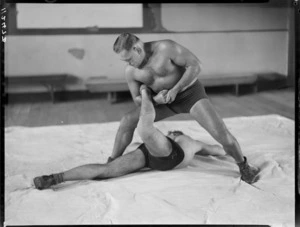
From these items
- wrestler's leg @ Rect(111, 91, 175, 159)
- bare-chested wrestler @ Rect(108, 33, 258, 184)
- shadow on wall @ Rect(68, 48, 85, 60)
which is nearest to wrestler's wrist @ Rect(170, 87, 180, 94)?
bare-chested wrestler @ Rect(108, 33, 258, 184)

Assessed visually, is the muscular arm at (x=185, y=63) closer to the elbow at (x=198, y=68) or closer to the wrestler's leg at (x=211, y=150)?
the elbow at (x=198, y=68)

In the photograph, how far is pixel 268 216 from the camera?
2842 millimetres

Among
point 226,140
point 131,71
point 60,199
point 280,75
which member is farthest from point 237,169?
point 60,199

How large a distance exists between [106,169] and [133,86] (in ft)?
1.67

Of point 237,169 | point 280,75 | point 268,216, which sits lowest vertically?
point 268,216

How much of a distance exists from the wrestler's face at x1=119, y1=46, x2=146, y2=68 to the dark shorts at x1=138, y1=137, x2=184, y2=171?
1.57 ft

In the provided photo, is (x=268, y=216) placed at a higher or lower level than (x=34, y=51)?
lower

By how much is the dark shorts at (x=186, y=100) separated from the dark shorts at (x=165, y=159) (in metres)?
0.19

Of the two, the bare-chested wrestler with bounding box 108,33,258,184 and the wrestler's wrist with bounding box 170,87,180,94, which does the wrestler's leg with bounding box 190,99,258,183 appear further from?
the wrestler's wrist with bounding box 170,87,180,94

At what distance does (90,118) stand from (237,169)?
94cm

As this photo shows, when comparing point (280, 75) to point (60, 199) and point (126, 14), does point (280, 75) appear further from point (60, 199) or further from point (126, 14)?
point (60, 199)

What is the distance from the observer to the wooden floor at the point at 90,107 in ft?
9.75

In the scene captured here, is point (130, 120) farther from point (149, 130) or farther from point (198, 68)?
point (198, 68)

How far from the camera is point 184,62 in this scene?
2949 millimetres
